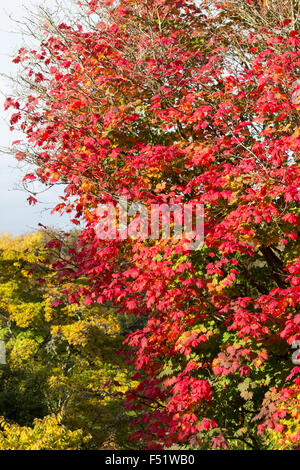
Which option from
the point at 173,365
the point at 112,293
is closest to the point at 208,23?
the point at 112,293

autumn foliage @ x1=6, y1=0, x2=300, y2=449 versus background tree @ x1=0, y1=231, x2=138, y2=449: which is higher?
autumn foliage @ x1=6, y1=0, x2=300, y2=449

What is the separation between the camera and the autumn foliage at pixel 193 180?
660 cm

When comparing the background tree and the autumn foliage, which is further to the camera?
the background tree

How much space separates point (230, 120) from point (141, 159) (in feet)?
6.02

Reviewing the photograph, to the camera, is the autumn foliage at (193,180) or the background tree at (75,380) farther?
the background tree at (75,380)

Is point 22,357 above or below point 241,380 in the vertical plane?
below

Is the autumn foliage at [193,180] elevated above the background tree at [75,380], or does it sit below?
above

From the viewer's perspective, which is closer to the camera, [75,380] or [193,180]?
[193,180]

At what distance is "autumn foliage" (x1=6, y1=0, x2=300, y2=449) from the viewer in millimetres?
6598

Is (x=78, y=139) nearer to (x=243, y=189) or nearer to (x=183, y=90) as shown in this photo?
(x=183, y=90)

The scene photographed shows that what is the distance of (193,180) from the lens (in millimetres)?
6953

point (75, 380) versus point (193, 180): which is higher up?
point (193, 180)
